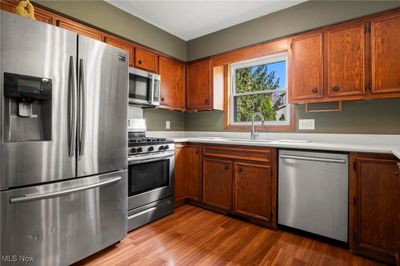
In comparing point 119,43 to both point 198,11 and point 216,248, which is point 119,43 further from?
point 216,248

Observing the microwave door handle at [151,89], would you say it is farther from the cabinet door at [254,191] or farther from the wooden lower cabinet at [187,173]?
the cabinet door at [254,191]

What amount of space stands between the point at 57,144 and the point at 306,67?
8.33ft

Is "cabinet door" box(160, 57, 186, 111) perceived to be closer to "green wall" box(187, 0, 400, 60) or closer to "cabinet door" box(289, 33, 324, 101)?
"green wall" box(187, 0, 400, 60)

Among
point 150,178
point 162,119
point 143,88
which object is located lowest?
point 150,178

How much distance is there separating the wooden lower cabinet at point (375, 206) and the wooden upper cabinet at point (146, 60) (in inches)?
102

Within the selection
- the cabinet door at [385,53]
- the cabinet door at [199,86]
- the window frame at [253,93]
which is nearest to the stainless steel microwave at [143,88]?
the cabinet door at [199,86]

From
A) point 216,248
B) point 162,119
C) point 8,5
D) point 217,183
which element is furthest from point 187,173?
point 8,5

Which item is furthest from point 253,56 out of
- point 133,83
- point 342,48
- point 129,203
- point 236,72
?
point 129,203

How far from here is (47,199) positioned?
146cm

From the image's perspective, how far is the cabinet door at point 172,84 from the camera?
10.4 ft

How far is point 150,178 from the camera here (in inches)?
95.7

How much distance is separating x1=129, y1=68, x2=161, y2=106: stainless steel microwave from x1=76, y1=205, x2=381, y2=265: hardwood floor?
1483 mm

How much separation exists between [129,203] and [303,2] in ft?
9.84

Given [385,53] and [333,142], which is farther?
[333,142]
